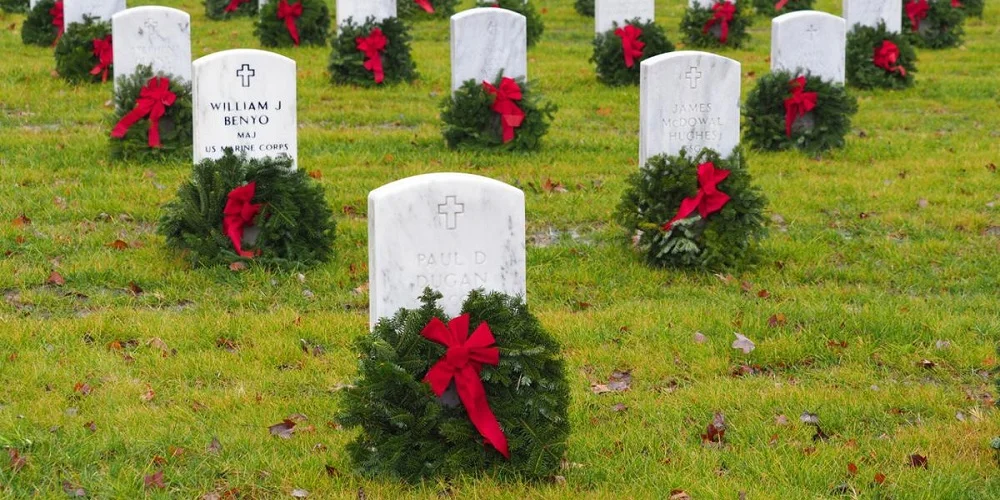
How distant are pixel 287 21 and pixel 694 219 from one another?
32.0 ft

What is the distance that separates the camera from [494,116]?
41.0ft

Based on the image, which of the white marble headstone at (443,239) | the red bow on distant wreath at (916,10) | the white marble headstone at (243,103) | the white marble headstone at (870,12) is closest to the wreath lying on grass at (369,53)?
the white marble headstone at (870,12)

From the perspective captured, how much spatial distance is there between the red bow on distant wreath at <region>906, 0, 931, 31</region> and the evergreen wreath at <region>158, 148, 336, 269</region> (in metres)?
12.5

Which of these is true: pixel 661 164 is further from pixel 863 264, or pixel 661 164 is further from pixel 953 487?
pixel 953 487

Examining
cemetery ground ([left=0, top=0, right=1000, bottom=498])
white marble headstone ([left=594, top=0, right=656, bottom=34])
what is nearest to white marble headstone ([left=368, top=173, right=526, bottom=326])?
cemetery ground ([left=0, top=0, right=1000, bottom=498])

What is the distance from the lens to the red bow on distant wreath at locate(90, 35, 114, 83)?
47.8ft

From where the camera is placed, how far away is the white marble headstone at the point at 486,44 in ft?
40.2

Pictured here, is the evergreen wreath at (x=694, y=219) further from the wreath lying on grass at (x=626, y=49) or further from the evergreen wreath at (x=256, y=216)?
the wreath lying on grass at (x=626, y=49)

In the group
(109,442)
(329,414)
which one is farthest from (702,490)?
(109,442)

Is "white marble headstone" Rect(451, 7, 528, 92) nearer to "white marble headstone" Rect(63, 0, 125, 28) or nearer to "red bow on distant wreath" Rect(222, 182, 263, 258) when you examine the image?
"red bow on distant wreath" Rect(222, 182, 263, 258)

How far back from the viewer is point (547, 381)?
5.61 m

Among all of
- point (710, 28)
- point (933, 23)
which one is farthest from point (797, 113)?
point (933, 23)

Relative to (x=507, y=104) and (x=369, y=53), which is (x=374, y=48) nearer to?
(x=369, y=53)

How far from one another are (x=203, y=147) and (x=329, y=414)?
120 inches
